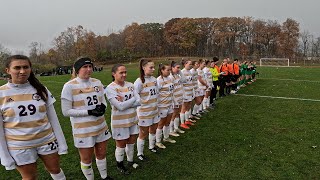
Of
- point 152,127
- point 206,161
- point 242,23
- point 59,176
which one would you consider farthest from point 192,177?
point 242,23

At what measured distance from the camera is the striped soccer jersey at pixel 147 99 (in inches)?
220

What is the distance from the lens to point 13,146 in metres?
3.19

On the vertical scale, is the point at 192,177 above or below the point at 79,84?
below

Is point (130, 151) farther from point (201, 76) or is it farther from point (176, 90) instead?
point (201, 76)

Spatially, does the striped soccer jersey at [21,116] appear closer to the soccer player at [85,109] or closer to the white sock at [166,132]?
the soccer player at [85,109]

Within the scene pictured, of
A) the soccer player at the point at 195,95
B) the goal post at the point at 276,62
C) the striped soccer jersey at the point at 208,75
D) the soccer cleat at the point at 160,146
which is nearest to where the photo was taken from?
the soccer cleat at the point at 160,146

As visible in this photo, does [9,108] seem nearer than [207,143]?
Yes

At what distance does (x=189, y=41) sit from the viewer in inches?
3219

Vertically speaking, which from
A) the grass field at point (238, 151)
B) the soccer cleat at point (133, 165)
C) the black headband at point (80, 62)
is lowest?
the grass field at point (238, 151)

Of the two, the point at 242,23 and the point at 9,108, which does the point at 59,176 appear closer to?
the point at 9,108

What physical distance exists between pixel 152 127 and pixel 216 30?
268 ft

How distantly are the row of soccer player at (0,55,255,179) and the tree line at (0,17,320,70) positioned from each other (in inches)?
2591

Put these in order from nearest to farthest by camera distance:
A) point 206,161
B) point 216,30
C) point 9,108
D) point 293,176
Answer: point 9,108 → point 293,176 → point 206,161 → point 216,30

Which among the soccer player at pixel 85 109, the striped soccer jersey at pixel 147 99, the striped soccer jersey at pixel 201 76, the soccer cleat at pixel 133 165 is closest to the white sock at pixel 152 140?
the striped soccer jersey at pixel 147 99
